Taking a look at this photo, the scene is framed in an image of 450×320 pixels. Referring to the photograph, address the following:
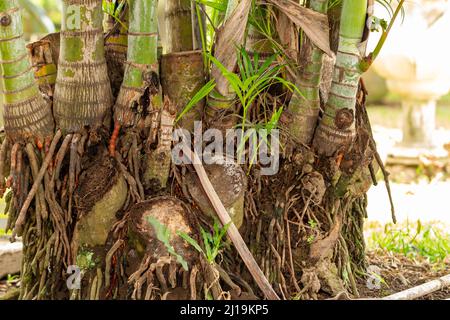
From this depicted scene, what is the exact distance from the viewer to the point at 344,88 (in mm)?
2582

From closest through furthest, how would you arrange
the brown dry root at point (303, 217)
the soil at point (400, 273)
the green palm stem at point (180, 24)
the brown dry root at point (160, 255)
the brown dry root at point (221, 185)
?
the brown dry root at point (160, 255) → the brown dry root at point (221, 185) → the brown dry root at point (303, 217) → the green palm stem at point (180, 24) → the soil at point (400, 273)

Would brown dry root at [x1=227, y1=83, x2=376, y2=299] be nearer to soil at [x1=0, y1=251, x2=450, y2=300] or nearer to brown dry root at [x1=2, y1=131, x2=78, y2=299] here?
soil at [x1=0, y1=251, x2=450, y2=300]

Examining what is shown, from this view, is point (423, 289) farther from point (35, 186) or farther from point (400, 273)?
point (35, 186)

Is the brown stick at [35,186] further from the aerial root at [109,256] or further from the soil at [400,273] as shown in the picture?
the soil at [400,273]

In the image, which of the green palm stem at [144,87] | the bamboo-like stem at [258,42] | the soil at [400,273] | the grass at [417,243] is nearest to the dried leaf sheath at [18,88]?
the green palm stem at [144,87]

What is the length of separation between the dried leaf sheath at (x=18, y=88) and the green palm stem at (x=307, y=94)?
35.1 inches

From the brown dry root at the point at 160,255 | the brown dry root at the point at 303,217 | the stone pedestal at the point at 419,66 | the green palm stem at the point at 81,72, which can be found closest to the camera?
the brown dry root at the point at 160,255

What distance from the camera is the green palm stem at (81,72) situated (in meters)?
2.41

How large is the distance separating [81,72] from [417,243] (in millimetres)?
2010

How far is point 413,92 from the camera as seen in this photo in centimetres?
635

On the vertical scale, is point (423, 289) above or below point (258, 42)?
below

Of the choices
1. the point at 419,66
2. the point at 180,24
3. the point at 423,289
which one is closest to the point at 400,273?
the point at 423,289

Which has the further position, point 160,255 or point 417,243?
point 417,243
